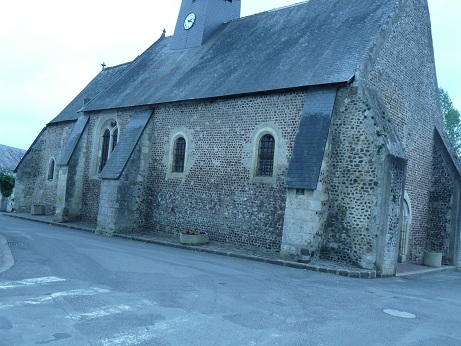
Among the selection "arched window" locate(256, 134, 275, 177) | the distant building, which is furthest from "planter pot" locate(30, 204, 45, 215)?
the distant building

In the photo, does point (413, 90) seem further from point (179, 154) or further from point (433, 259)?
point (179, 154)

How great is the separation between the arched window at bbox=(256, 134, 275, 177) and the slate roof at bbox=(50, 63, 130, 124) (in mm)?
13870

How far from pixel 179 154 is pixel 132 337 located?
41.6 ft

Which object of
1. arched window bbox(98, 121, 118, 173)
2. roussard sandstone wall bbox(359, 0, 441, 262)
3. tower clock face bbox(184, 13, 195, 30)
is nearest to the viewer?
roussard sandstone wall bbox(359, 0, 441, 262)

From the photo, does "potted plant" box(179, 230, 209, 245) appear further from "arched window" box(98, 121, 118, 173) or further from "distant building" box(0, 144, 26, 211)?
"distant building" box(0, 144, 26, 211)

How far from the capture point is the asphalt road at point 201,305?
4.96 metres

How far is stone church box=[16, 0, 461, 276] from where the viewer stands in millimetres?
11953

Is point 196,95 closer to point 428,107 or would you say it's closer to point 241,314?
point 428,107

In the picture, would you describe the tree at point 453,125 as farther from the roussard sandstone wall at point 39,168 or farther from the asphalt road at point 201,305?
the roussard sandstone wall at point 39,168

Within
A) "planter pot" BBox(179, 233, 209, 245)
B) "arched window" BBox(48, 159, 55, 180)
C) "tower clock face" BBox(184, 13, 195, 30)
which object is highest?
"tower clock face" BBox(184, 13, 195, 30)

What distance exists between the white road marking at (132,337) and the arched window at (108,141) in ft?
52.2

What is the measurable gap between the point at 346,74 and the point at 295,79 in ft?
5.96

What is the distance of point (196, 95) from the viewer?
16.0 meters

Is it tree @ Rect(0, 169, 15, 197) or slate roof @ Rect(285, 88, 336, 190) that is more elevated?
slate roof @ Rect(285, 88, 336, 190)
